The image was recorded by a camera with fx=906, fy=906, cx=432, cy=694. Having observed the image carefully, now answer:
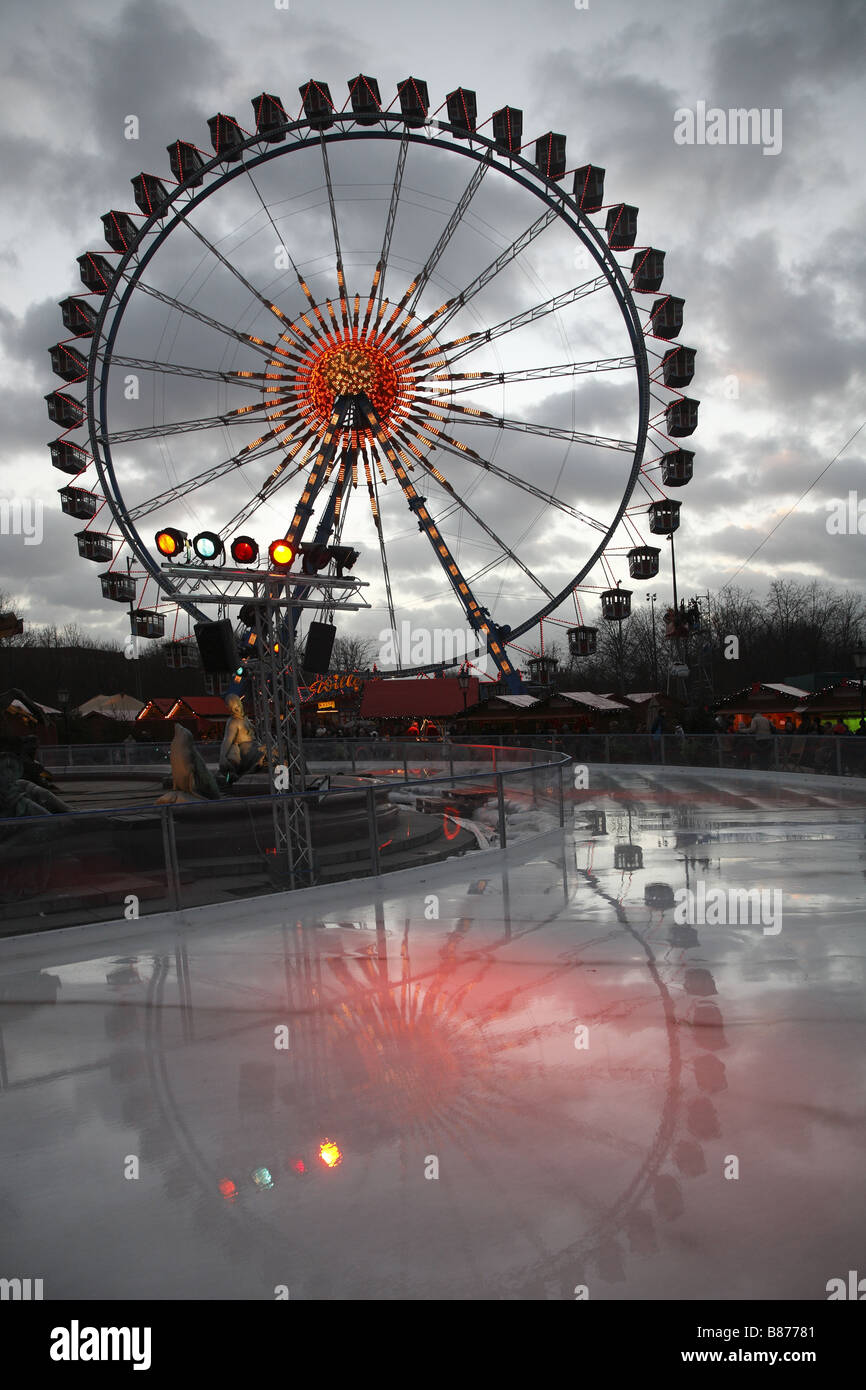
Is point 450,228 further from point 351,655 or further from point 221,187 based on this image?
point 351,655

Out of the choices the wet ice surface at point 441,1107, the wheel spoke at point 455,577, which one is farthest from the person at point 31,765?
the wheel spoke at point 455,577

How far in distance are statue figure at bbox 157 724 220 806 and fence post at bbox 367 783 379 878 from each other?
4.50m

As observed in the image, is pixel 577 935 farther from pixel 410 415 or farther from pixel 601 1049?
pixel 410 415

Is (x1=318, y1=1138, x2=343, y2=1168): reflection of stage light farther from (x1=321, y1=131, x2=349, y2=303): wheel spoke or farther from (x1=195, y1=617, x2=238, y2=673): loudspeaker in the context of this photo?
(x1=321, y1=131, x2=349, y2=303): wheel spoke

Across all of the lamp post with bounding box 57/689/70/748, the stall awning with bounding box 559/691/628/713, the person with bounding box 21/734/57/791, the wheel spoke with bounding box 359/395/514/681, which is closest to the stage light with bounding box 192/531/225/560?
the person with bounding box 21/734/57/791

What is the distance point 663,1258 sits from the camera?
296cm

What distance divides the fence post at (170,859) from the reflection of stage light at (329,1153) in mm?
4971

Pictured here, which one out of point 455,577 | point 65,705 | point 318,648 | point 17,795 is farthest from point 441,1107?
point 65,705

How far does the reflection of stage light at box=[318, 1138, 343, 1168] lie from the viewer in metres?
3.67

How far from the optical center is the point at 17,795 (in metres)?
12.2

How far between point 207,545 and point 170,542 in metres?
0.39

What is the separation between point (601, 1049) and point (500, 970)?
5.49 feet

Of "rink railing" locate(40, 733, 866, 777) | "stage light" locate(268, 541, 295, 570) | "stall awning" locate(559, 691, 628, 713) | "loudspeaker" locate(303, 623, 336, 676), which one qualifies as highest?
"stage light" locate(268, 541, 295, 570)
